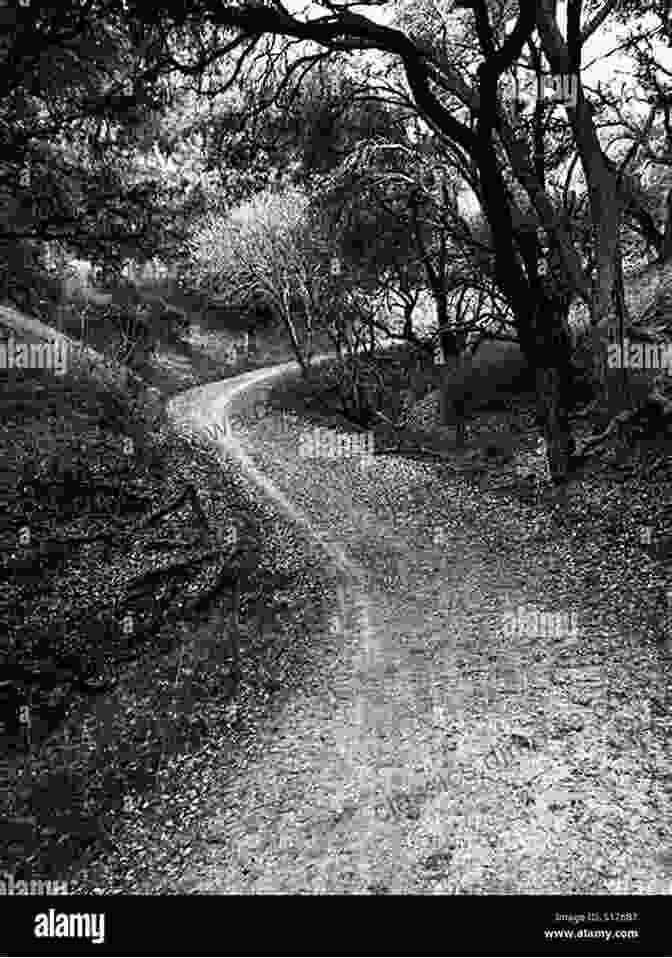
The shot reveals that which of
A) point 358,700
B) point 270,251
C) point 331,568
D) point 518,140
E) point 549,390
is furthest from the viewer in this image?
point 270,251

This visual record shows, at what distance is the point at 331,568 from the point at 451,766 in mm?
5244

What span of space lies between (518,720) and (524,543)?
4515mm

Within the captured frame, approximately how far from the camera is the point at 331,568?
10.6m

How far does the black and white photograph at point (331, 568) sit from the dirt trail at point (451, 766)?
1.3 inches

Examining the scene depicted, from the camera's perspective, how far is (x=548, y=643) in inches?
289

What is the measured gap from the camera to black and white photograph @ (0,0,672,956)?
15.2ft

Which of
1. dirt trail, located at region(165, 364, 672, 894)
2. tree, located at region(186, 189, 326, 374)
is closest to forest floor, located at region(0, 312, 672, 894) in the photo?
dirt trail, located at region(165, 364, 672, 894)

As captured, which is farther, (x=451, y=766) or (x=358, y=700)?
(x=358, y=700)

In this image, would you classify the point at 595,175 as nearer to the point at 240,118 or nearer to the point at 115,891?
the point at 240,118

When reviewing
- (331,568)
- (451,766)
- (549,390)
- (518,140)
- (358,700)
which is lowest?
(451,766)

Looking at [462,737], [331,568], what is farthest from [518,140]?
[462,737]

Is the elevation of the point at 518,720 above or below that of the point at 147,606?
below

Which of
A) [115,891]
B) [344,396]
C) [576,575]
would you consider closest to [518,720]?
[576,575]

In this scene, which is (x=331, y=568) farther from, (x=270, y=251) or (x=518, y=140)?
(x=270, y=251)
